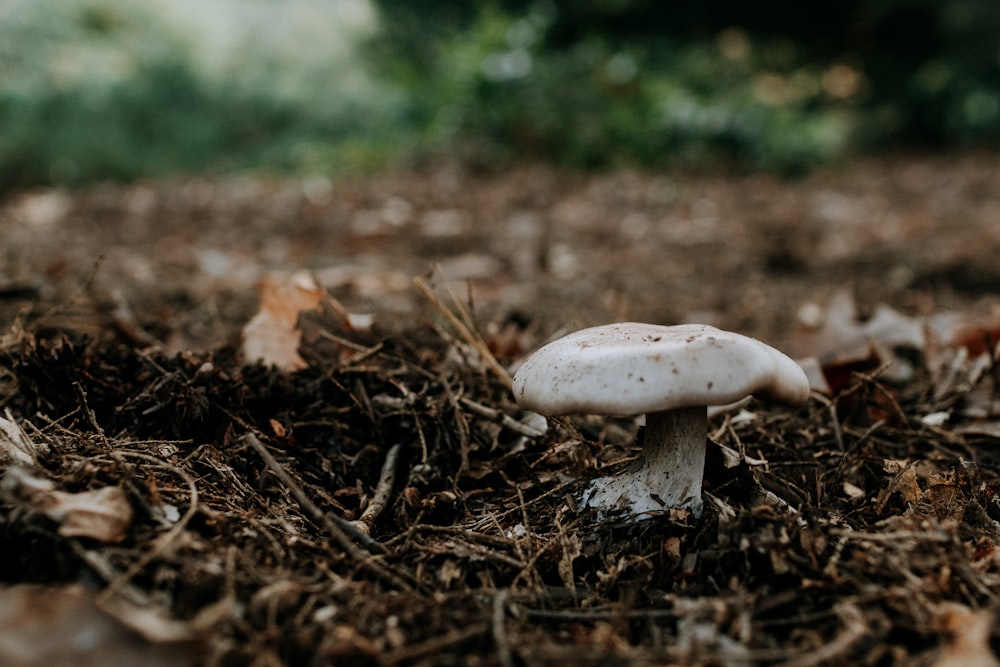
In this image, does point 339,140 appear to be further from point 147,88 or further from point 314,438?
point 314,438

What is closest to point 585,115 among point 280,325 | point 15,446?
point 280,325

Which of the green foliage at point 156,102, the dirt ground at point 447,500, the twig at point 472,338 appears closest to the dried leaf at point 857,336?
the dirt ground at point 447,500

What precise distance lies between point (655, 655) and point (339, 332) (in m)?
1.45

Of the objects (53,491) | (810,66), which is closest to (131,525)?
(53,491)

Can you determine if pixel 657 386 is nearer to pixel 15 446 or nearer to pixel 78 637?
pixel 78 637

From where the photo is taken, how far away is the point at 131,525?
140cm

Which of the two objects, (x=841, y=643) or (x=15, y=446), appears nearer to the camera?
(x=841, y=643)

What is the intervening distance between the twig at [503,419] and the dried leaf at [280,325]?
1.67 feet

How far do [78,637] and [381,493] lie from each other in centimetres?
77

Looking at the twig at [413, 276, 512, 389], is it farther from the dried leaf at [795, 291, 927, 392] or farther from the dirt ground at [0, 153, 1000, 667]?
the dried leaf at [795, 291, 927, 392]

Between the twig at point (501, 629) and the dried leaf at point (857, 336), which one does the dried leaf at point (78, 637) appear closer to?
the twig at point (501, 629)

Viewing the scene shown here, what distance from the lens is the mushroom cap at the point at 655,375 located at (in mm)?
1423

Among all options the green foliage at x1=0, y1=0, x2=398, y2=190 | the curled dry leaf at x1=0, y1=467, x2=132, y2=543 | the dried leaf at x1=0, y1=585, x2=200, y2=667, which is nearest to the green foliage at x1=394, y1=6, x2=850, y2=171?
the green foliage at x1=0, y1=0, x2=398, y2=190

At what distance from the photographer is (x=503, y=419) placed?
2070 millimetres
